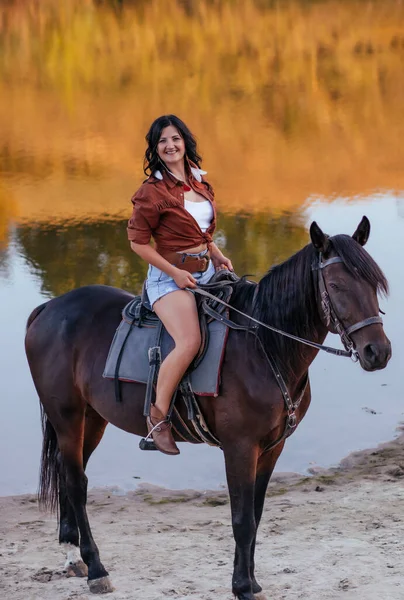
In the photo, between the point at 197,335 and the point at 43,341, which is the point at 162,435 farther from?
the point at 43,341

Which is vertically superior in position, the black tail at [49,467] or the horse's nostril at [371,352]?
the horse's nostril at [371,352]

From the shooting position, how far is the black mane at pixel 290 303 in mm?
4656

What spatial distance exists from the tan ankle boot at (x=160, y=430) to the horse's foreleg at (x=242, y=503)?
0.35m

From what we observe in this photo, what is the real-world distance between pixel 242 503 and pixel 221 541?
138 centimetres

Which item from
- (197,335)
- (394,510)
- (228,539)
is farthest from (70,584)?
(394,510)

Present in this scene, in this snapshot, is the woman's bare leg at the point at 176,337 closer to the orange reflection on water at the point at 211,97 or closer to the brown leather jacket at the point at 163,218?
the brown leather jacket at the point at 163,218

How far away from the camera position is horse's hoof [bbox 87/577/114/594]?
5494mm

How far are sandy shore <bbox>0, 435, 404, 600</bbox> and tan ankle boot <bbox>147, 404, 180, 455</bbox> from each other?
90 cm

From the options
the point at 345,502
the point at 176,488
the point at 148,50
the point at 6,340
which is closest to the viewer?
the point at 345,502

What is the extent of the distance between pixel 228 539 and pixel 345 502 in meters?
1.07

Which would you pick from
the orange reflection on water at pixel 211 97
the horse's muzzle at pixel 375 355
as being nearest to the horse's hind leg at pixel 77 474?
the horse's muzzle at pixel 375 355

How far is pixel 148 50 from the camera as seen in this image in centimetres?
3291

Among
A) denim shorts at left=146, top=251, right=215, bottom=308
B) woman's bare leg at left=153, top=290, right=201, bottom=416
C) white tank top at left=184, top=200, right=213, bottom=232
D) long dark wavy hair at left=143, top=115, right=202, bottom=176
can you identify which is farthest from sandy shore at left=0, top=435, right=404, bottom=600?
long dark wavy hair at left=143, top=115, right=202, bottom=176

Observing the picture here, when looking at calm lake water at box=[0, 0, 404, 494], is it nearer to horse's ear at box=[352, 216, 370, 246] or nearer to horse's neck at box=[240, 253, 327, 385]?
horse's neck at box=[240, 253, 327, 385]
